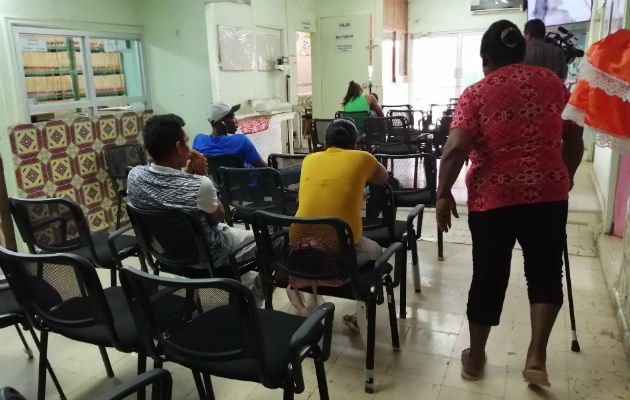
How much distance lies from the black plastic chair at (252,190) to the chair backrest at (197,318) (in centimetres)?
136

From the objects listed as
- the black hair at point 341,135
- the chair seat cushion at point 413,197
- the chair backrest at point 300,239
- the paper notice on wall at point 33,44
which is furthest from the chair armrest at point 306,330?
the paper notice on wall at point 33,44

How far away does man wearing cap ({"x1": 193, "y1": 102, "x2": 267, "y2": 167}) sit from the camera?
135 inches

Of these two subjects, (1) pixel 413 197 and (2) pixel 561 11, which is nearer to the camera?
(1) pixel 413 197

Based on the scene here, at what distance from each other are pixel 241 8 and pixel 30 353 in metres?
4.05

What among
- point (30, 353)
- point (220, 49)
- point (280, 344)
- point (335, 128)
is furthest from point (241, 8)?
point (280, 344)

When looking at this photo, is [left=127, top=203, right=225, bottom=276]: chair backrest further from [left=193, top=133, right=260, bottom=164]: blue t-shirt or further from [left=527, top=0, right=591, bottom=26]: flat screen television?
[left=527, top=0, right=591, bottom=26]: flat screen television

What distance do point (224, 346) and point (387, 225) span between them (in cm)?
125

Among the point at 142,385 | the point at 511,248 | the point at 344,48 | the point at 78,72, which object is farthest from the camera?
the point at 344,48

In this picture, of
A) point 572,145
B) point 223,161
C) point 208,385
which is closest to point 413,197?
point 572,145

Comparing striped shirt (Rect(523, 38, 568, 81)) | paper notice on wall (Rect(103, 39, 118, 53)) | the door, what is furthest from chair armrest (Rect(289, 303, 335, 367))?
the door

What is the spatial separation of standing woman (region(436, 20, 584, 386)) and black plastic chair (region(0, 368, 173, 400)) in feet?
3.93

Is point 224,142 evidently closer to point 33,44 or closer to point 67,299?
point 33,44

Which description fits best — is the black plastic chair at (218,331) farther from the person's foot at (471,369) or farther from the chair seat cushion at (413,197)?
the chair seat cushion at (413,197)

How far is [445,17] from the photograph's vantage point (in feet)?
31.4
